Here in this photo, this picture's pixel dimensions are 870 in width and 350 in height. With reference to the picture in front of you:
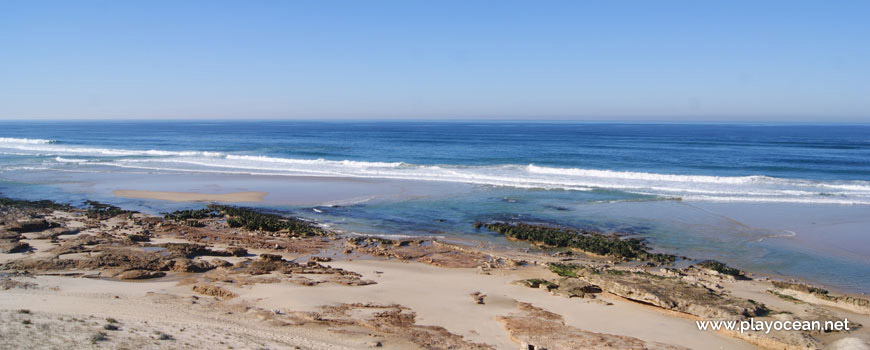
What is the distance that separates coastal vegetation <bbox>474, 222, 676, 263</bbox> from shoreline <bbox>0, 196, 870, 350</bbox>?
0.61 meters

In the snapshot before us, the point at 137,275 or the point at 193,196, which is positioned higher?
the point at 137,275

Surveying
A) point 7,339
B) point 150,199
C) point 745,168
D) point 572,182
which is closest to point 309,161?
point 150,199

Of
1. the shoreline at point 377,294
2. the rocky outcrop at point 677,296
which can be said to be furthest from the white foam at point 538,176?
the rocky outcrop at point 677,296

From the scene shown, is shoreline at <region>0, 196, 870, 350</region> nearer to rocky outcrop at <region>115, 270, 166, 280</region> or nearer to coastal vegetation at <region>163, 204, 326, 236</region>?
rocky outcrop at <region>115, 270, 166, 280</region>

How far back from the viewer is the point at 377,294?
9500 mm

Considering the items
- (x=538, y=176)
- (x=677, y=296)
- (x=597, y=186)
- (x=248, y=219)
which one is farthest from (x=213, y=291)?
(x=538, y=176)

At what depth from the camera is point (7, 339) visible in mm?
6016

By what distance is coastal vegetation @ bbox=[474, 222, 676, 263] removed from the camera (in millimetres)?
13336

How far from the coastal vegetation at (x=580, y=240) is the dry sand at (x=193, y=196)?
11.3 metres

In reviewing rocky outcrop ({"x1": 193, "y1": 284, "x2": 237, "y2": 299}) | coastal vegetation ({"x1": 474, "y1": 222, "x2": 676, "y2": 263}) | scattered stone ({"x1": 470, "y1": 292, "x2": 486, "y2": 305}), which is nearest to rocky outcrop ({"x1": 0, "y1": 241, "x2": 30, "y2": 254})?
rocky outcrop ({"x1": 193, "y1": 284, "x2": 237, "y2": 299})

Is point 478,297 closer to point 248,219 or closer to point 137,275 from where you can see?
point 137,275

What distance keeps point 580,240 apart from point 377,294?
7364 mm

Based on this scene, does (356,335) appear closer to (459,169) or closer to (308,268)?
(308,268)

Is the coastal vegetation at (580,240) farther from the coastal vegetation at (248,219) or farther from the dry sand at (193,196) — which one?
the dry sand at (193,196)
